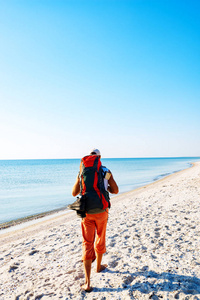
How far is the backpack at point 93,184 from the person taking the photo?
122 inches

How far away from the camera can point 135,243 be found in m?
4.97

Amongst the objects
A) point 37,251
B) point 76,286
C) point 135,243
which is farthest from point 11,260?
point 135,243

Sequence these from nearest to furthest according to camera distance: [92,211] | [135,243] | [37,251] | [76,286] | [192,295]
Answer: [192,295] < [92,211] < [76,286] < [135,243] < [37,251]

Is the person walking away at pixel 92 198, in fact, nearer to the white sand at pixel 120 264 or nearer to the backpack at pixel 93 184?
the backpack at pixel 93 184

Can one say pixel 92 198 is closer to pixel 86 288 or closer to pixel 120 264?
pixel 86 288

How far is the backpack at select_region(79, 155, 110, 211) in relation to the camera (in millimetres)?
3100

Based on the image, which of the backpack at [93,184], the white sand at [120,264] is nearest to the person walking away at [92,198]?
the backpack at [93,184]

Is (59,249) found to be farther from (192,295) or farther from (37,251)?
(192,295)

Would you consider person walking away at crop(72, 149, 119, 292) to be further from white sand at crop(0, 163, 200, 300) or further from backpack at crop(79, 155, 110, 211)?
white sand at crop(0, 163, 200, 300)

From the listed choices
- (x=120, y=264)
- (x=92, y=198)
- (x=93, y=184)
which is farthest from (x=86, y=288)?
(x=93, y=184)

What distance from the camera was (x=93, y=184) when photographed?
312cm

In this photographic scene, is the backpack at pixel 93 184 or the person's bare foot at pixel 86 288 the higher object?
the backpack at pixel 93 184

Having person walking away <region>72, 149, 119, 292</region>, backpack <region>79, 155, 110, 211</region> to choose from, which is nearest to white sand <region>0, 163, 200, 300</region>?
person walking away <region>72, 149, 119, 292</region>

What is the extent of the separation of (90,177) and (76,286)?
1880 millimetres
